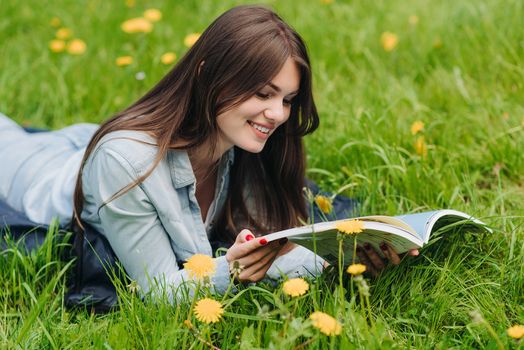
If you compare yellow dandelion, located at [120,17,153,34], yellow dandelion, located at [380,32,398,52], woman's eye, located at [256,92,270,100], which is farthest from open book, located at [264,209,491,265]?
yellow dandelion, located at [120,17,153,34]

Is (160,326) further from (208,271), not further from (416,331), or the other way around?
(416,331)

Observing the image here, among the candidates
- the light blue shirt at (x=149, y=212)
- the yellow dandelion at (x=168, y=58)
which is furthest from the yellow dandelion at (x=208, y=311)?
the yellow dandelion at (x=168, y=58)

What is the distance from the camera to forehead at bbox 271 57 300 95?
1.97 meters

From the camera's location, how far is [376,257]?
6.23ft

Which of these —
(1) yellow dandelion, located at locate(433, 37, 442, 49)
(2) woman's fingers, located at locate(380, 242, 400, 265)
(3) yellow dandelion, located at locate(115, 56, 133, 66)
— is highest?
(1) yellow dandelion, located at locate(433, 37, 442, 49)

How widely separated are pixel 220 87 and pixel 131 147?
0.91ft

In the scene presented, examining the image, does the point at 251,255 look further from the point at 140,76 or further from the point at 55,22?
the point at 55,22

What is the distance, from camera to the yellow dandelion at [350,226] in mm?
1602

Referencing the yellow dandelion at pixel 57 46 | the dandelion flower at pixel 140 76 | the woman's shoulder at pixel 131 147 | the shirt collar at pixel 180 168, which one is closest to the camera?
the woman's shoulder at pixel 131 147

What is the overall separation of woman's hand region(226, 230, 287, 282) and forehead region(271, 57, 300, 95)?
416 millimetres

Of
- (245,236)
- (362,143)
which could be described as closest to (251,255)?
(245,236)

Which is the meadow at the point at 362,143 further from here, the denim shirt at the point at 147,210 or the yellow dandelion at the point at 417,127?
the denim shirt at the point at 147,210

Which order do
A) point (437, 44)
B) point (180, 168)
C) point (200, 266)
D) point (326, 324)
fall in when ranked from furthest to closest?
1. point (437, 44)
2. point (180, 168)
3. point (200, 266)
4. point (326, 324)

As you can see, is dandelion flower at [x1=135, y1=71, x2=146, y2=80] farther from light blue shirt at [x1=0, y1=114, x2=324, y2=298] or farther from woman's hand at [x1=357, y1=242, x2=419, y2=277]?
woman's hand at [x1=357, y1=242, x2=419, y2=277]
